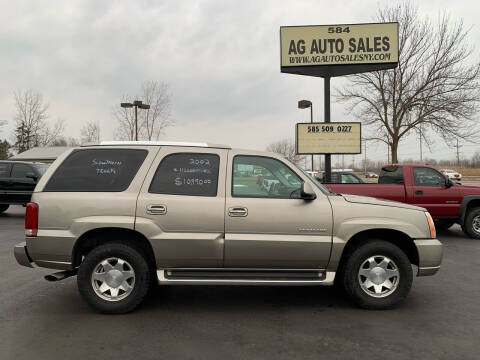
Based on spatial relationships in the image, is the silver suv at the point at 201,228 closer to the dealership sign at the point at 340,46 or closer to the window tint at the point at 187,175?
the window tint at the point at 187,175

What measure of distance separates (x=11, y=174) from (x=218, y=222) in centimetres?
1137

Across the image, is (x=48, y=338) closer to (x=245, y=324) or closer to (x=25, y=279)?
(x=245, y=324)

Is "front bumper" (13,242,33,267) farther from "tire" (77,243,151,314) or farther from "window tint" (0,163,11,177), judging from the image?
"window tint" (0,163,11,177)

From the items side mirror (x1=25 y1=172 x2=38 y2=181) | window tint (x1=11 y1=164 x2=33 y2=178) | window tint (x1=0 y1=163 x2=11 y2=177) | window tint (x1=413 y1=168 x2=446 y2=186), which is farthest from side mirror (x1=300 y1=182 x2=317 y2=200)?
window tint (x1=0 y1=163 x2=11 y2=177)

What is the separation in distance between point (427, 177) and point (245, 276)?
670cm

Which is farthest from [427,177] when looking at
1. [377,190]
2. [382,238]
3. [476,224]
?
[382,238]

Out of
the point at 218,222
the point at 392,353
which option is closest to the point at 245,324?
the point at 218,222

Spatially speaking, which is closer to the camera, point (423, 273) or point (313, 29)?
point (423, 273)

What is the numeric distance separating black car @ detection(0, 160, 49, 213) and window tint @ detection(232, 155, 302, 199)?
34.2 ft

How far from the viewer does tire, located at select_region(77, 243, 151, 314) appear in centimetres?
394

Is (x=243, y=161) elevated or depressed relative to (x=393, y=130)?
Answer: depressed

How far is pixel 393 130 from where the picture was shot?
68.9ft

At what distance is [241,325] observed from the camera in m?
3.70

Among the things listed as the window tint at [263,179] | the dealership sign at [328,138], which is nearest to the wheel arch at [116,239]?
the window tint at [263,179]
